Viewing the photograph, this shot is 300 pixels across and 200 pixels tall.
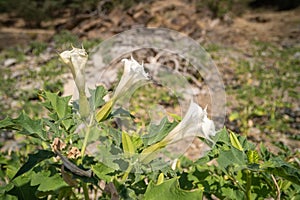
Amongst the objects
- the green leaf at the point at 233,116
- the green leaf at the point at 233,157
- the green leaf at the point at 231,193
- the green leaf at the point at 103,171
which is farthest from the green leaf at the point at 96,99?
the green leaf at the point at 233,116

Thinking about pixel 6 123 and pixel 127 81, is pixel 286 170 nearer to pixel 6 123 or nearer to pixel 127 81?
pixel 127 81

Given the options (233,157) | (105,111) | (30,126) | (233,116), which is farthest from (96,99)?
(233,116)

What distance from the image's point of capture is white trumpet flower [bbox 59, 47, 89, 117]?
70 cm

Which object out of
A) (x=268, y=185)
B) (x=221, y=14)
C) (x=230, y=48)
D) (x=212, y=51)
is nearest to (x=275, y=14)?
(x=221, y=14)

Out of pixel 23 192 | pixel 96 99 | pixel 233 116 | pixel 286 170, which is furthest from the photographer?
pixel 233 116

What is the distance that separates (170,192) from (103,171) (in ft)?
0.43

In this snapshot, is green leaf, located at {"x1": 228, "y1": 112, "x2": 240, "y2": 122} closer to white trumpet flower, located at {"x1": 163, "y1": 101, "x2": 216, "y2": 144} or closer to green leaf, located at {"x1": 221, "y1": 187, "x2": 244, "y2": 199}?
green leaf, located at {"x1": 221, "y1": 187, "x2": 244, "y2": 199}

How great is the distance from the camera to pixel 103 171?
0.71 metres

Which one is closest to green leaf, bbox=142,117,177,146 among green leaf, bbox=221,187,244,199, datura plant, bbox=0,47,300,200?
datura plant, bbox=0,47,300,200

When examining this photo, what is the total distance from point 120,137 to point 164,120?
0.29 feet

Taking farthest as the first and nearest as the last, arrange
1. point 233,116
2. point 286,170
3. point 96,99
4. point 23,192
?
point 233,116 < point 23,192 < point 96,99 < point 286,170

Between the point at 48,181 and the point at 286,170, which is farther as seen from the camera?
the point at 48,181

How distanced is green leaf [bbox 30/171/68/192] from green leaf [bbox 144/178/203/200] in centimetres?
19

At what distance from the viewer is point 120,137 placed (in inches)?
29.0
